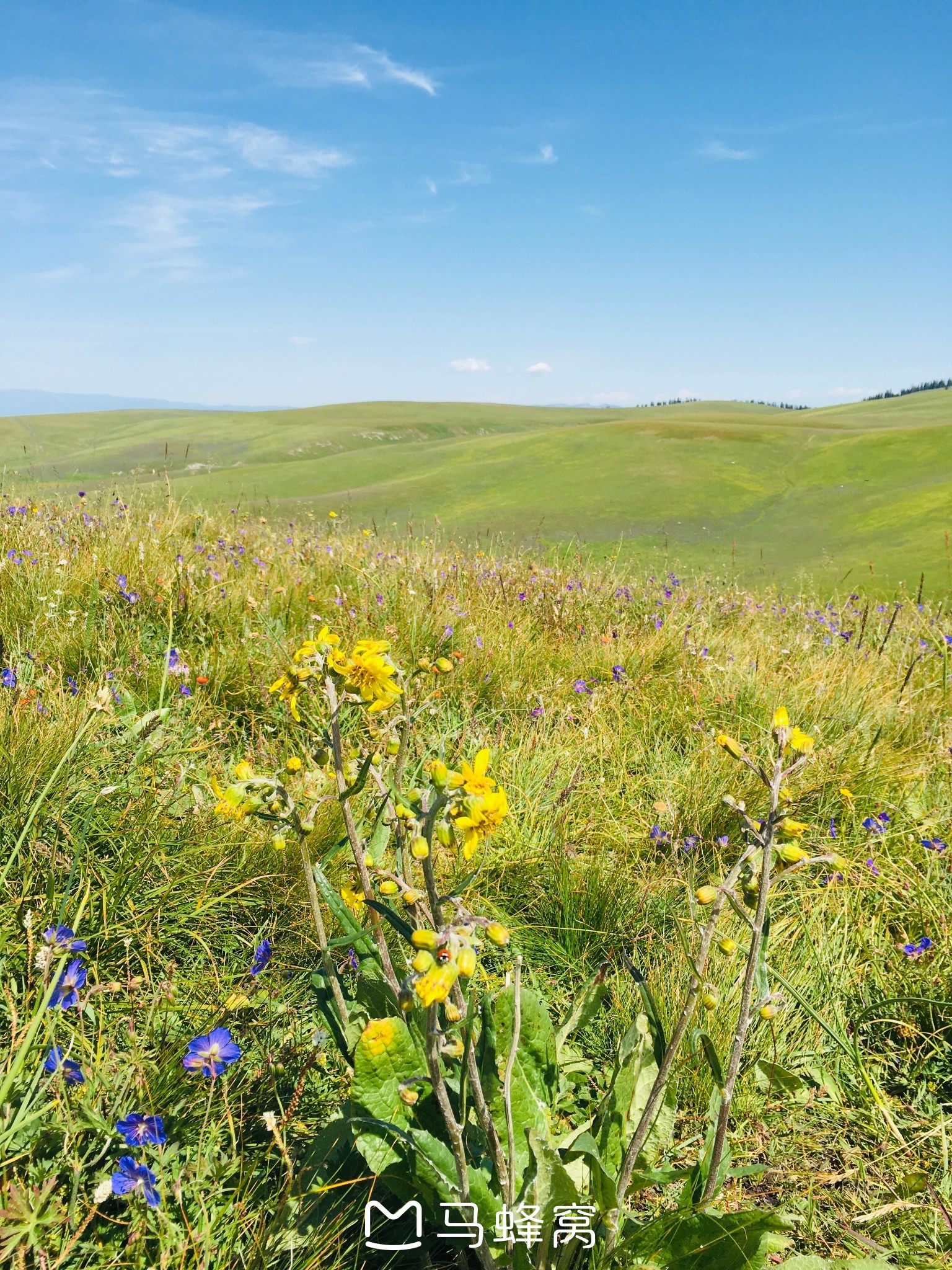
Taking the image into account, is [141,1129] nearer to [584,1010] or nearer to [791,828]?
[584,1010]

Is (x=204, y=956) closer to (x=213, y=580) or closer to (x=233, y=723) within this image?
(x=233, y=723)

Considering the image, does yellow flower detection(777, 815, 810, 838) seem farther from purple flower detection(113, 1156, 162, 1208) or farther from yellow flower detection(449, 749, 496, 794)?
purple flower detection(113, 1156, 162, 1208)

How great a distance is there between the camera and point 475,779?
4.18 ft

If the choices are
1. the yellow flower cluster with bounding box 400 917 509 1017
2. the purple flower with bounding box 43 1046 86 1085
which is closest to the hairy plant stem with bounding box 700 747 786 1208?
the yellow flower cluster with bounding box 400 917 509 1017

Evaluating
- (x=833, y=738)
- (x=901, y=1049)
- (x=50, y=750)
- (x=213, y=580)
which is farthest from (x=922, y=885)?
(x=213, y=580)

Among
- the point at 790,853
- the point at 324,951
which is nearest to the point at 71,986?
the point at 324,951

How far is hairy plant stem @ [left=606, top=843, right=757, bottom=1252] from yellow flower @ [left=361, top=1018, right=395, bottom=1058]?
0.51 m

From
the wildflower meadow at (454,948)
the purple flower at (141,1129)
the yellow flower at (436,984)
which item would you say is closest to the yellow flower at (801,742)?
the wildflower meadow at (454,948)

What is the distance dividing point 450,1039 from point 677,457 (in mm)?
23276

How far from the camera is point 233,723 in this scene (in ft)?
11.3

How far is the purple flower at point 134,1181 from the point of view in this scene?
137 centimetres

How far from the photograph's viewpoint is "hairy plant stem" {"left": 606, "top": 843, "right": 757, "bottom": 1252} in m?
1.26

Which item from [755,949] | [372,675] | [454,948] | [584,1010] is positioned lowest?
[584,1010]

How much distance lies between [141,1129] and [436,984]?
0.88 metres
